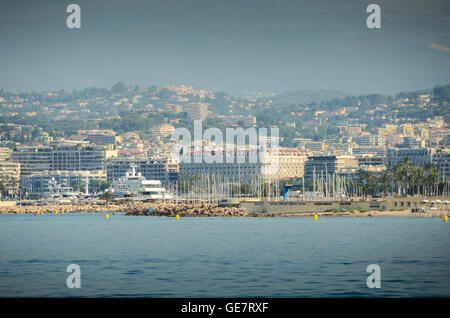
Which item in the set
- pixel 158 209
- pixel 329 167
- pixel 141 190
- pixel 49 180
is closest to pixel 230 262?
pixel 158 209

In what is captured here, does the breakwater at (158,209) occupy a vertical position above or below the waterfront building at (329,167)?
below

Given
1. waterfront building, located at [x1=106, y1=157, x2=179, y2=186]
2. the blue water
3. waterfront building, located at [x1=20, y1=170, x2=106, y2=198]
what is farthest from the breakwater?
waterfront building, located at [x1=106, y1=157, x2=179, y2=186]

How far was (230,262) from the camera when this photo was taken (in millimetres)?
36125

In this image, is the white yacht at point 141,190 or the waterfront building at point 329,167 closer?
the white yacht at point 141,190

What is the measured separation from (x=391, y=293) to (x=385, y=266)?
26.1 feet

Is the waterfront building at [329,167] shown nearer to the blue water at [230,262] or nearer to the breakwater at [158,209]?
the breakwater at [158,209]

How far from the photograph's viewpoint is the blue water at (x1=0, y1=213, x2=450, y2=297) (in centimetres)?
2750

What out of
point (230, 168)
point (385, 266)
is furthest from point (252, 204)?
point (230, 168)

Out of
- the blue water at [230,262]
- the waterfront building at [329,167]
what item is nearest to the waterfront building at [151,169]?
the waterfront building at [329,167]

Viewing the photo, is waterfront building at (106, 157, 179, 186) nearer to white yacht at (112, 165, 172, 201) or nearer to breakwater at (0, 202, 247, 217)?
white yacht at (112, 165, 172, 201)

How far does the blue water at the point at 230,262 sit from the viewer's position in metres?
27.5

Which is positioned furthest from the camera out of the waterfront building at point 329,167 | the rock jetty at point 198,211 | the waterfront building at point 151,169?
the waterfront building at point 329,167

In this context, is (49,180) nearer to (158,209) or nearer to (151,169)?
(151,169)

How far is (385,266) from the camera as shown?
113 feet
